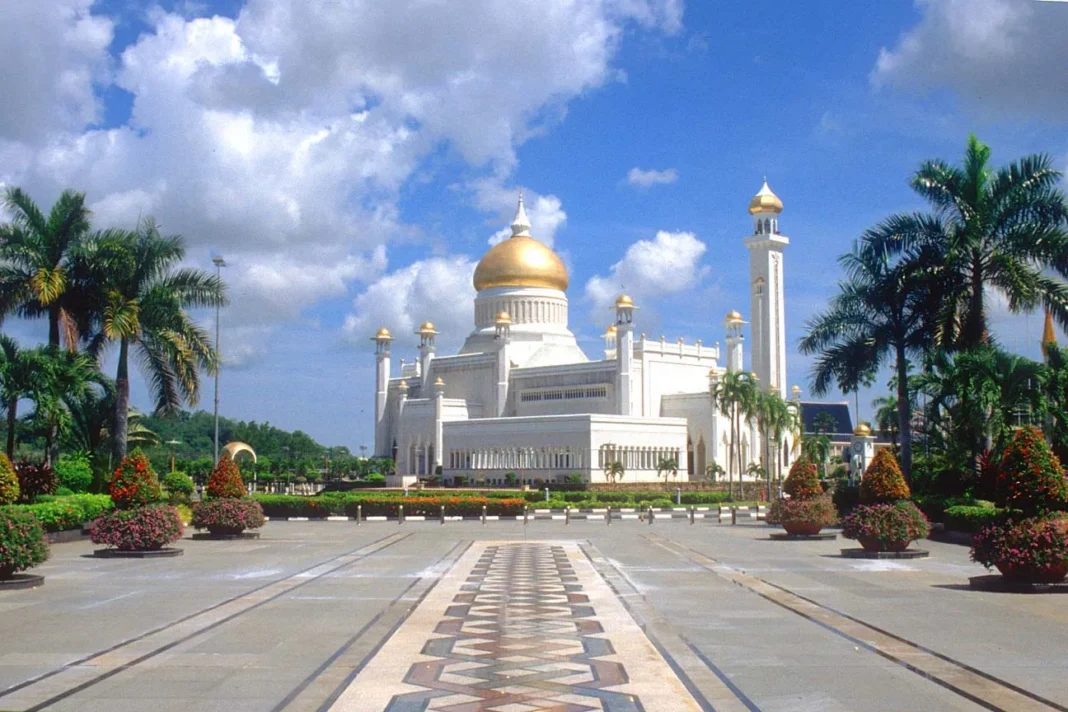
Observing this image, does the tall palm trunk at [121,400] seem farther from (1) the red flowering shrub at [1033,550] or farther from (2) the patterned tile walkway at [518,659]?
(1) the red flowering shrub at [1033,550]

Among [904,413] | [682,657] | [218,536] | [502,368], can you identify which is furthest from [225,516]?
[502,368]

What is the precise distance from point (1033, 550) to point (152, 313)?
22.0 m

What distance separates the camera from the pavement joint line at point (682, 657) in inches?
345

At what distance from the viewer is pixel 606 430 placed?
6962 cm

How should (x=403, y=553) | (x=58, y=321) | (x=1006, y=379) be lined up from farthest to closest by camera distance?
(x=58, y=321) → (x=1006, y=379) → (x=403, y=553)

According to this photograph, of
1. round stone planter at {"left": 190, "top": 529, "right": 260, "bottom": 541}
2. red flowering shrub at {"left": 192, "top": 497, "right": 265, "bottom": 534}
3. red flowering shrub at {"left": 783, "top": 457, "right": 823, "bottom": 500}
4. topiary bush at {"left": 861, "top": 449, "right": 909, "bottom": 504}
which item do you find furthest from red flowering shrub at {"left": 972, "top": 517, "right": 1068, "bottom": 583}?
round stone planter at {"left": 190, "top": 529, "right": 260, "bottom": 541}

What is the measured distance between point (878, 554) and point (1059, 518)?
6492mm

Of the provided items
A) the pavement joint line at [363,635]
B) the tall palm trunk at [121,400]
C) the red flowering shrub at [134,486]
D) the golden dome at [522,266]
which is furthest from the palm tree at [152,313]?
the golden dome at [522,266]

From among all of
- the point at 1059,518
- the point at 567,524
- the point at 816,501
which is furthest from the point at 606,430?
the point at 1059,518

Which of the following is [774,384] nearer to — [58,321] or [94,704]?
[58,321]

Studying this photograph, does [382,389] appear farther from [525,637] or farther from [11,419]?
[525,637]

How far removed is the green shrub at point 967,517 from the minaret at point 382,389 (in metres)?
66.9

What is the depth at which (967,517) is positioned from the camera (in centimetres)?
2684

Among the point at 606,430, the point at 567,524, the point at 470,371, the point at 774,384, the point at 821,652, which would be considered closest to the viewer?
the point at 821,652
